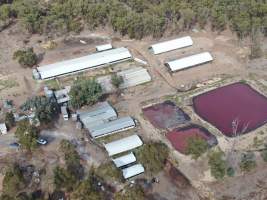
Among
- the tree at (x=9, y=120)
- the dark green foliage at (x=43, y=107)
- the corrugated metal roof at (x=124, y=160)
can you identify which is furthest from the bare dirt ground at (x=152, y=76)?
the tree at (x=9, y=120)

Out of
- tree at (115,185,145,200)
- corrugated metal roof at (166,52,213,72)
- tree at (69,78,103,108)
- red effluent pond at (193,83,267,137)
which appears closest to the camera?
tree at (115,185,145,200)

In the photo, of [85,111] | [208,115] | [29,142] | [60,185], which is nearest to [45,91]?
[85,111]

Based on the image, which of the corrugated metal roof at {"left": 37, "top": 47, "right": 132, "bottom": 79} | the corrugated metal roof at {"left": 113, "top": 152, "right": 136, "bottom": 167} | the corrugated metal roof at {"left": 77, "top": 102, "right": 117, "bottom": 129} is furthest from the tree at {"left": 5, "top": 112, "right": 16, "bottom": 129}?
the corrugated metal roof at {"left": 113, "top": 152, "right": 136, "bottom": 167}

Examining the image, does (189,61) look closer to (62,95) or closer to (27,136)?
(62,95)

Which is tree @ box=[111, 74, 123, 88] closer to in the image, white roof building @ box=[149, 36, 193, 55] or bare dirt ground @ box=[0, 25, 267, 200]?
bare dirt ground @ box=[0, 25, 267, 200]

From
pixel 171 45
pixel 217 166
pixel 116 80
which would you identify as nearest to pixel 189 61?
pixel 171 45
